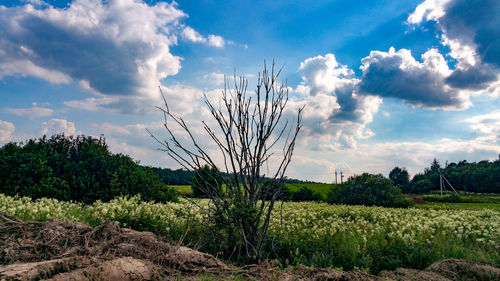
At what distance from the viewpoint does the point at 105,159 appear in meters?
13.6

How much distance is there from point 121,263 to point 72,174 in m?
10.3

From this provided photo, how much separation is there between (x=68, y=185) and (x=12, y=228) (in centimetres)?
702

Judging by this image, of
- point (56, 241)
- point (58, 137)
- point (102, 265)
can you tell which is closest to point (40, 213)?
point (56, 241)

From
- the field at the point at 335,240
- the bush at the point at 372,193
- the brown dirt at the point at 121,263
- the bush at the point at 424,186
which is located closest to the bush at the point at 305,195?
the bush at the point at 372,193

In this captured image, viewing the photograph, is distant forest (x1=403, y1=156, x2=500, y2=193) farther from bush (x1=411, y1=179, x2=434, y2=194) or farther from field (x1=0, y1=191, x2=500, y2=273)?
field (x1=0, y1=191, x2=500, y2=273)

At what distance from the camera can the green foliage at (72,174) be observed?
1247cm

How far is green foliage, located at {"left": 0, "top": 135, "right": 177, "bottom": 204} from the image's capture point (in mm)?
12469

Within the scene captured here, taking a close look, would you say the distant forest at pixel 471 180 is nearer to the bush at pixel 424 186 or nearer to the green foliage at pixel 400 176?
the bush at pixel 424 186

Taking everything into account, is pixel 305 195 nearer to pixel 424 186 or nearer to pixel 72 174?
pixel 72 174

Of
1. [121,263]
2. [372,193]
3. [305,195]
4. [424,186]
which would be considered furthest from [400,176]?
[121,263]

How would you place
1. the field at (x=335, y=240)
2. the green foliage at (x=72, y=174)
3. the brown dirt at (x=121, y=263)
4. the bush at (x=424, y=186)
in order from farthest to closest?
the bush at (x=424, y=186) < the green foliage at (x=72, y=174) < the field at (x=335, y=240) < the brown dirt at (x=121, y=263)

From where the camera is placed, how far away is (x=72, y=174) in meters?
12.9

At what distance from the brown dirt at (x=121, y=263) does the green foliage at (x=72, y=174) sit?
22.2 feet

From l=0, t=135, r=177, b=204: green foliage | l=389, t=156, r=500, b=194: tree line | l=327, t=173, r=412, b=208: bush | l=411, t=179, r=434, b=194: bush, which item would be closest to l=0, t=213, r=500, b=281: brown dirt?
l=0, t=135, r=177, b=204: green foliage
